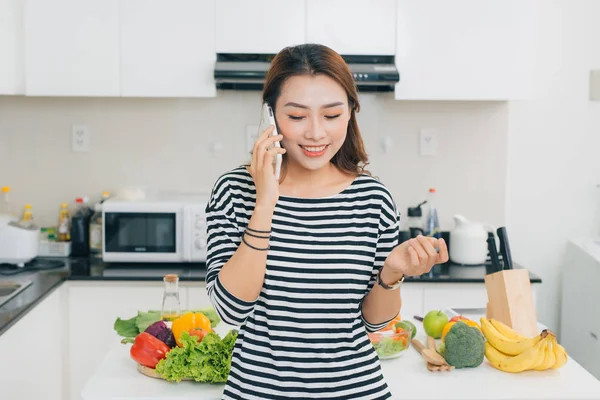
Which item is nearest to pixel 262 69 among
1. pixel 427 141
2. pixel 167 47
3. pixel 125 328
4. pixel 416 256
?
pixel 167 47


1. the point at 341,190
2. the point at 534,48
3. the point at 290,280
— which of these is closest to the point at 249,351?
the point at 290,280

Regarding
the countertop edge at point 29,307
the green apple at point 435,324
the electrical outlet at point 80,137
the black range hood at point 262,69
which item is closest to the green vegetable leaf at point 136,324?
the countertop edge at point 29,307

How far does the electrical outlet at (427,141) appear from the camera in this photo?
360 cm

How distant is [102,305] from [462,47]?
70.8 inches

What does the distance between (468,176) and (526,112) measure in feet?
1.28

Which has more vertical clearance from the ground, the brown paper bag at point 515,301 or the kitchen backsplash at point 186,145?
the kitchen backsplash at point 186,145

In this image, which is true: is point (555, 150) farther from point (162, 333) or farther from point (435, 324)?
point (162, 333)

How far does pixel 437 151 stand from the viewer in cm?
361

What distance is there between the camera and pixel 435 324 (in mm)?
2188

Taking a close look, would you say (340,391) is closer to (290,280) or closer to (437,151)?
(290,280)

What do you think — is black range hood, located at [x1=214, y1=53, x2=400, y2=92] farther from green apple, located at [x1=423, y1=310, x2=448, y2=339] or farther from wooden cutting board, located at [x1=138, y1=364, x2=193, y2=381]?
wooden cutting board, located at [x1=138, y1=364, x2=193, y2=381]

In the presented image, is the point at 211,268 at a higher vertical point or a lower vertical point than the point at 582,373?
higher

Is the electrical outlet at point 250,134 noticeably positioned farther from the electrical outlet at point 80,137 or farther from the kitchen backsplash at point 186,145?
the electrical outlet at point 80,137

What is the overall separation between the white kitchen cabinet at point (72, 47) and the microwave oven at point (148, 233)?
1.62 ft
